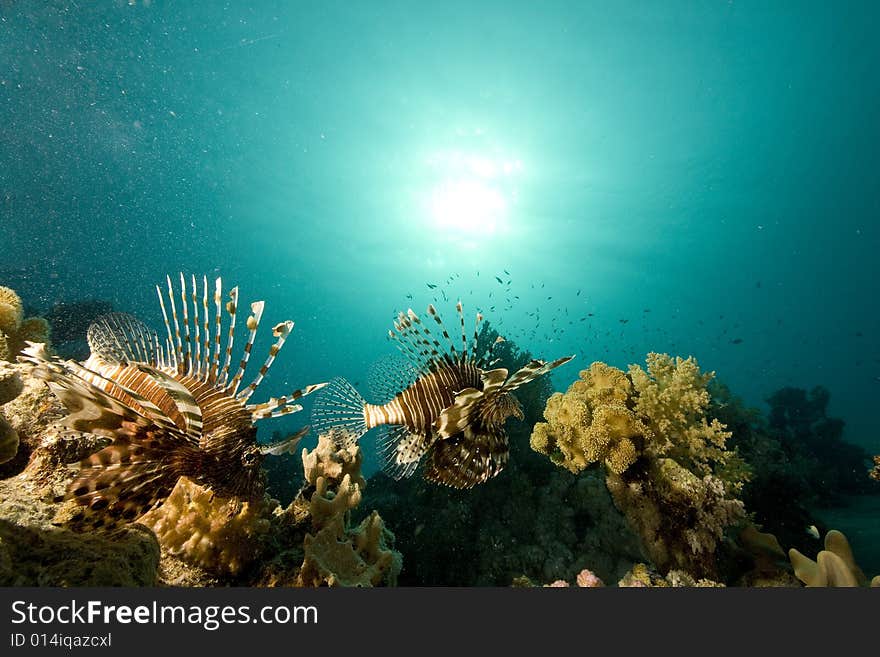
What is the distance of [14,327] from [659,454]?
6.49 meters

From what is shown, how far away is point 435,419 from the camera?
10.9ft

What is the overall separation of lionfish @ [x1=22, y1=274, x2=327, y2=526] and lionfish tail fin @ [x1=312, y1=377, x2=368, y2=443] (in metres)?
1.13

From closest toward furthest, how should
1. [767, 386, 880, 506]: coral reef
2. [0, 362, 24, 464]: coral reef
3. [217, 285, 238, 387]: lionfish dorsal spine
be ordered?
[0, 362, 24, 464]: coral reef < [217, 285, 238, 387]: lionfish dorsal spine < [767, 386, 880, 506]: coral reef

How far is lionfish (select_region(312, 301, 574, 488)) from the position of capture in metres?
3.29

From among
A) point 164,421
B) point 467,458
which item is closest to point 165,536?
point 164,421

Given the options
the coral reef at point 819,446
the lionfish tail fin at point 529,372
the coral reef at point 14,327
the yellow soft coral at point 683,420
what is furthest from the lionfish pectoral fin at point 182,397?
the coral reef at point 819,446

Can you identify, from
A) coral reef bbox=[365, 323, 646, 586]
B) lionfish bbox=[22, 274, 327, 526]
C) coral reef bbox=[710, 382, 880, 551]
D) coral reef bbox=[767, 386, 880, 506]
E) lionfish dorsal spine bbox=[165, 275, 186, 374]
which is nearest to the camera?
lionfish bbox=[22, 274, 327, 526]

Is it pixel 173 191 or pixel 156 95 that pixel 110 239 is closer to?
pixel 173 191

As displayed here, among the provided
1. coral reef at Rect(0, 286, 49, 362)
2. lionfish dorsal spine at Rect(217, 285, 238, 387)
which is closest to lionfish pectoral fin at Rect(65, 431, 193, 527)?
lionfish dorsal spine at Rect(217, 285, 238, 387)

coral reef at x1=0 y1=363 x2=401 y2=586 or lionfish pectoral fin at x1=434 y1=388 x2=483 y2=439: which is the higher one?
lionfish pectoral fin at x1=434 y1=388 x2=483 y2=439

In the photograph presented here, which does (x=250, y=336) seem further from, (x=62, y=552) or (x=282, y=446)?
(x=62, y=552)

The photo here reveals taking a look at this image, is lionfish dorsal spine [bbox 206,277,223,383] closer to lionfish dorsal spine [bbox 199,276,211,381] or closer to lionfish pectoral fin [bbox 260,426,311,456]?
lionfish dorsal spine [bbox 199,276,211,381]

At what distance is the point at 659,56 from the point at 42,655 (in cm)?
3154

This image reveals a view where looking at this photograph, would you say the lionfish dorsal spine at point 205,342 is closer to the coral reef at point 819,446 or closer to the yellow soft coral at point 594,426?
the yellow soft coral at point 594,426
